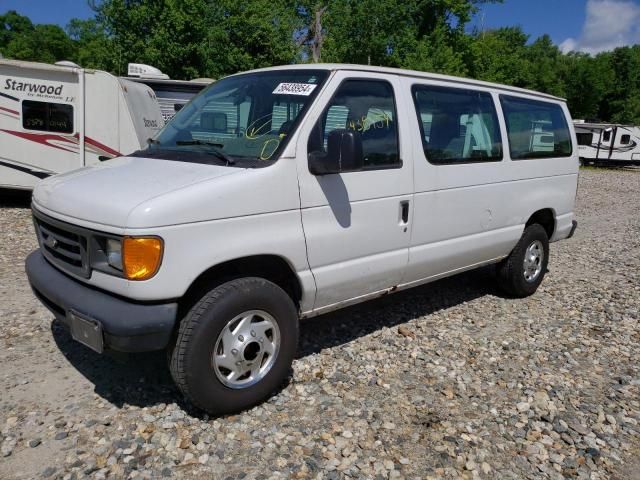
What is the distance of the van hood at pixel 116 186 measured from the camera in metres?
2.96

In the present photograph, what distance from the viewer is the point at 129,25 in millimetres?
23453

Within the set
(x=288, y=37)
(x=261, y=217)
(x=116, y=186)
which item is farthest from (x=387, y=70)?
(x=288, y=37)

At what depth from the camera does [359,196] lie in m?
3.81

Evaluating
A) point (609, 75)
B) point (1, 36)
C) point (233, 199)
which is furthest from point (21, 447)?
point (1, 36)

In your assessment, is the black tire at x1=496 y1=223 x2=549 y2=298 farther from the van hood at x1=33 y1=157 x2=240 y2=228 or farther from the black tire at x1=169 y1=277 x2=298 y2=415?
the van hood at x1=33 y1=157 x2=240 y2=228

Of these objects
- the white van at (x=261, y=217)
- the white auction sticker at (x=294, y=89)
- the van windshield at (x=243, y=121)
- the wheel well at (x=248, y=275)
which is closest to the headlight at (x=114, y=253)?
the white van at (x=261, y=217)

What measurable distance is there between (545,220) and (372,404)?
3490mm

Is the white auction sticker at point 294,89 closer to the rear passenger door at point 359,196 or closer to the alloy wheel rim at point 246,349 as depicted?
the rear passenger door at point 359,196

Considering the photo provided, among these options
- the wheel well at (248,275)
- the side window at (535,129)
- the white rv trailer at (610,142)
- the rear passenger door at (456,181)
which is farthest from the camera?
the white rv trailer at (610,142)

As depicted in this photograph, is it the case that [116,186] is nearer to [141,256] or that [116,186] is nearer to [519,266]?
[141,256]

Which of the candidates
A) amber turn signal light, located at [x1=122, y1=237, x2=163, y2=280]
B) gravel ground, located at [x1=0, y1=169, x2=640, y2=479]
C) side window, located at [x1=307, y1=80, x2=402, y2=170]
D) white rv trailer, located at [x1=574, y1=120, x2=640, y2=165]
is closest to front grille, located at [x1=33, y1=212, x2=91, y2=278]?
amber turn signal light, located at [x1=122, y1=237, x2=163, y2=280]

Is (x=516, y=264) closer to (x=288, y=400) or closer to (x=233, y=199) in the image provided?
(x=288, y=400)

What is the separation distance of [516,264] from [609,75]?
2218 inches

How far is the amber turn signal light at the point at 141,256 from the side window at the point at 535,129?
3717 mm
